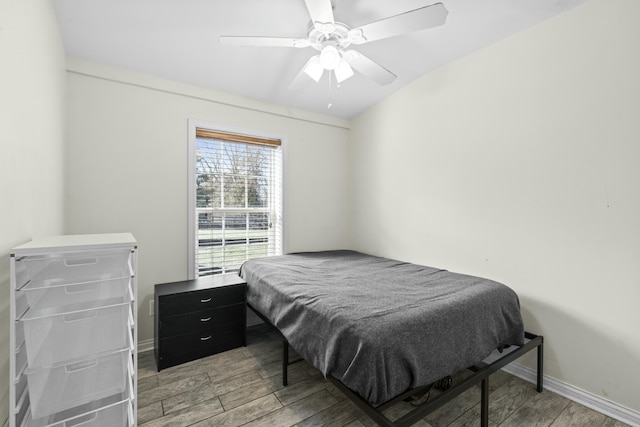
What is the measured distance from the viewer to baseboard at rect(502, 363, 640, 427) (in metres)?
1.60

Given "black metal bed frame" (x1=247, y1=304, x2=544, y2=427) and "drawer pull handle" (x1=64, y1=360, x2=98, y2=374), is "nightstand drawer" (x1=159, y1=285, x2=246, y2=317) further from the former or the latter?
"drawer pull handle" (x1=64, y1=360, x2=98, y2=374)

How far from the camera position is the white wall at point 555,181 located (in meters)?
1.63

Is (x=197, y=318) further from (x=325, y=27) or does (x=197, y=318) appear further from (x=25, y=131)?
(x=325, y=27)

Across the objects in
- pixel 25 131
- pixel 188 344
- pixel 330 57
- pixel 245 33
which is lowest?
pixel 188 344

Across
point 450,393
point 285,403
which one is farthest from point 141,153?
point 450,393

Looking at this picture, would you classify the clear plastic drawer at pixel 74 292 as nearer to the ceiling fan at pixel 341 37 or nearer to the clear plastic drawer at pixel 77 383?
the clear plastic drawer at pixel 77 383

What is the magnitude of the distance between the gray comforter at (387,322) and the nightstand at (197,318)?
31cm

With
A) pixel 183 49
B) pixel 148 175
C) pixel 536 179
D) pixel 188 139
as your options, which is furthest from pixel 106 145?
pixel 536 179

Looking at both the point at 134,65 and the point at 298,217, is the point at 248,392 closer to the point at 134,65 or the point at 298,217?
the point at 298,217

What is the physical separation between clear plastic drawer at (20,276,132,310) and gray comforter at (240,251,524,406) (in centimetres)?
95

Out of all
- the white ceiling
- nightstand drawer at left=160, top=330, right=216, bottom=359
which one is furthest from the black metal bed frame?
the white ceiling

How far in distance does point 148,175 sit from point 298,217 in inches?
63.2

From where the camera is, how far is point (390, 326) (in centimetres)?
132

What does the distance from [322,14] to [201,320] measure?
2353mm
